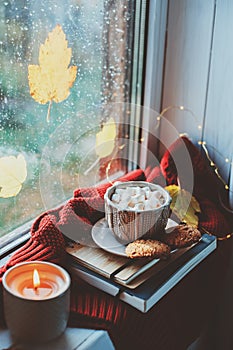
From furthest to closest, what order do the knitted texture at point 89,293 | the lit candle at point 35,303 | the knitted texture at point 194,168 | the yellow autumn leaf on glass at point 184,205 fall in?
the knitted texture at point 194,168
the yellow autumn leaf on glass at point 184,205
the knitted texture at point 89,293
the lit candle at point 35,303

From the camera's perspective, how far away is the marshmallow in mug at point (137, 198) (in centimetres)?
85

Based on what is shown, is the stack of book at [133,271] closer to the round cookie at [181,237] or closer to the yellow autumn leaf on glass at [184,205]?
the round cookie at [181,237]

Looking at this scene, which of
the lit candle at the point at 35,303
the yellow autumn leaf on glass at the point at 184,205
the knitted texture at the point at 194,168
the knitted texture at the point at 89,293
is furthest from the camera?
the knitted texture at the point at 194,168

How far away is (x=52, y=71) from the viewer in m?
0.92

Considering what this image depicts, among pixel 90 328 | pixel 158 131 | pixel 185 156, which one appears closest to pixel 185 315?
pixel 90 328

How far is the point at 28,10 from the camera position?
0.84m

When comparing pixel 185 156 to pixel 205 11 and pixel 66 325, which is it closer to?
pixel 205 11

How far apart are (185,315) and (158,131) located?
48 cm

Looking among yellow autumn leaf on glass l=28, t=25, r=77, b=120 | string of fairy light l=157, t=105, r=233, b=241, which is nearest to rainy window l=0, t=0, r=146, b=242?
yellow autumn leaf on glass l=28, t=25, r=77, b=120

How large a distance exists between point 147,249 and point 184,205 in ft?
0.82

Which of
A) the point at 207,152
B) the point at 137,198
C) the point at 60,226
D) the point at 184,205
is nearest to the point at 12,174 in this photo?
the point at 60,226

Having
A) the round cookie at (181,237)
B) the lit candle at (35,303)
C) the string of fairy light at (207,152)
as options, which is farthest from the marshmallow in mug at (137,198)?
the string of fairy light at (207,152)

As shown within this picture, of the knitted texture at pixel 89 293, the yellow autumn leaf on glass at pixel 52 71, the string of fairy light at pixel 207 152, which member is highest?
the yellow autumn leaf on glass at pixel 52 71

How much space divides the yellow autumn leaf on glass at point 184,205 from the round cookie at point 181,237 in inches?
4.1
